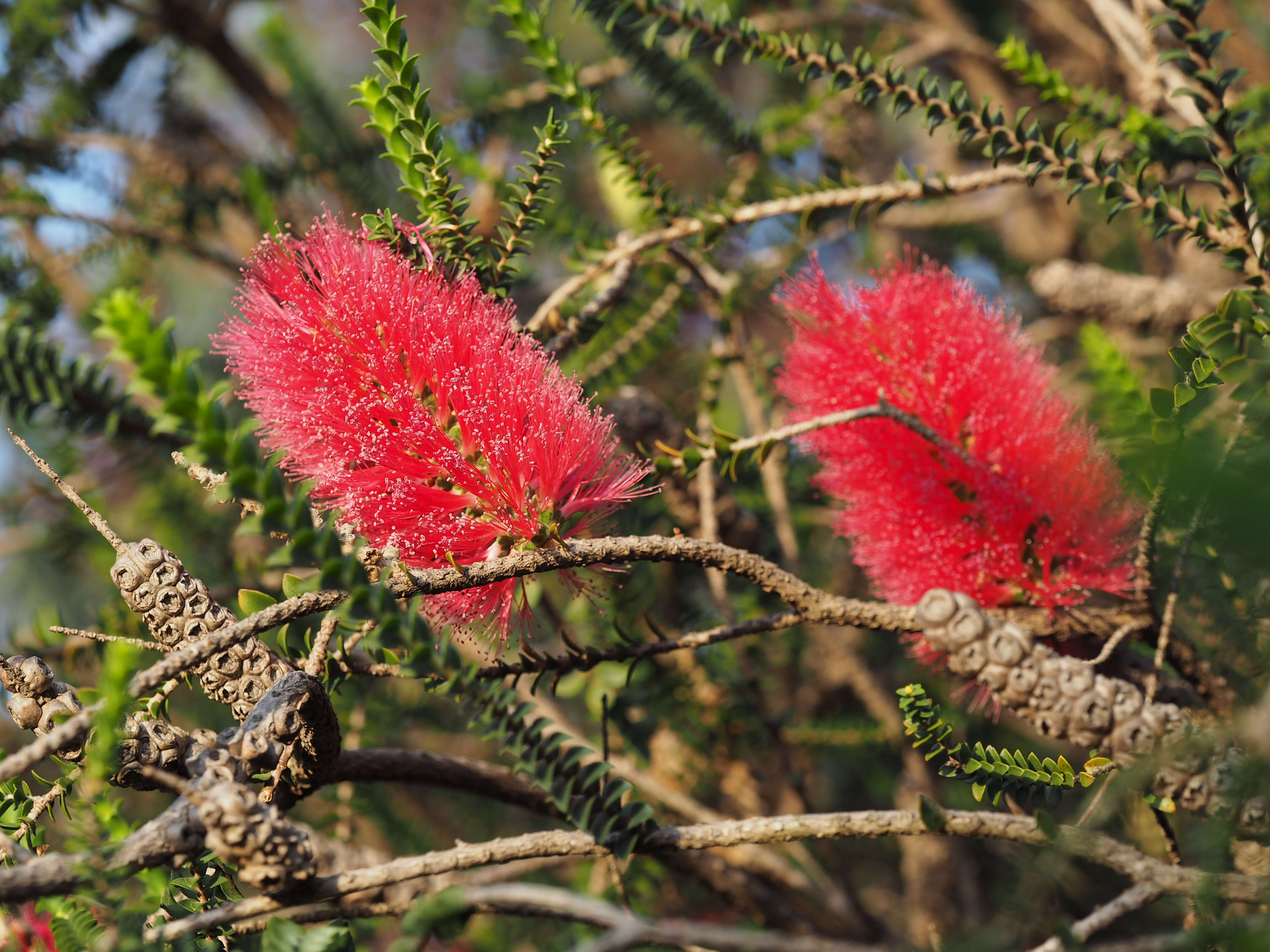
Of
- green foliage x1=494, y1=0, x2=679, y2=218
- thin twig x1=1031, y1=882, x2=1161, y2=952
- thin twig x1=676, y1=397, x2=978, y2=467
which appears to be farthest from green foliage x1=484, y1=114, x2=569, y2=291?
thin twig x1=1031, y1=882, x2=1161, y2=952

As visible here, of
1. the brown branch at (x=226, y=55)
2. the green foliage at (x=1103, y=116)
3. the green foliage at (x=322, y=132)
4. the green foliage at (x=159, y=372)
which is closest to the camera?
the green foliage at (x=159, y=372)

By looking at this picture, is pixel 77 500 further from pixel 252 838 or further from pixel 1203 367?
pixel 1203 367

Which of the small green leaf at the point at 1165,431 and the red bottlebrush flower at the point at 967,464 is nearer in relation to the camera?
the small green leaf at the point at 1165,431

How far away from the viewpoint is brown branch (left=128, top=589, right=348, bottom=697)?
580 millimetres

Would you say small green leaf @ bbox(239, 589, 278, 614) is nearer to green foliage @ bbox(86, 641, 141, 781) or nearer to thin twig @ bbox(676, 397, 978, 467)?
green foliage @ bbox(86, 641, 141, 781)

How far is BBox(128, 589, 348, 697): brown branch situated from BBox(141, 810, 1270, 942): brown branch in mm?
129

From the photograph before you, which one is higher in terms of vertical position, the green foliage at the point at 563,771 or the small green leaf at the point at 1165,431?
the small green leaf at the point at 1165,431

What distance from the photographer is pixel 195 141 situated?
2426 mm

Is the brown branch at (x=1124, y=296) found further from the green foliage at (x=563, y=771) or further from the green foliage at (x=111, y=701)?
the green foliage at (x=111, y=701)

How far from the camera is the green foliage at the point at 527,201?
0.91 m

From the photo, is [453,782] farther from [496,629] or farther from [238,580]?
[238,580]

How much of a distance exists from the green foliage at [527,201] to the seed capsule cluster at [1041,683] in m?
0.54

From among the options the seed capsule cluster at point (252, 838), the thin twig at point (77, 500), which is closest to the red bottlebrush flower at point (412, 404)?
the thin twig at point (77, 500)

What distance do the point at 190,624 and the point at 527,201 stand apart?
0.51m
